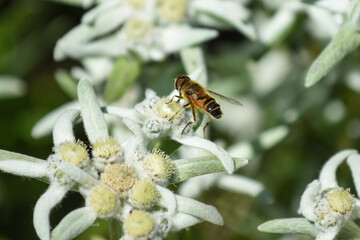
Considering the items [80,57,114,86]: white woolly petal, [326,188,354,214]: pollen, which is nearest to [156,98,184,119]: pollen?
[326,188,354,214]: pollen

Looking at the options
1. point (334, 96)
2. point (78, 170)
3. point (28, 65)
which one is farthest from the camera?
point (28, 65)

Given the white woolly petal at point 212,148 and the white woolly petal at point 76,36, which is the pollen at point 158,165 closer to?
the white woolly petal at point 212,148

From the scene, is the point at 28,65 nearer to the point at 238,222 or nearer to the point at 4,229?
the point at 4,229

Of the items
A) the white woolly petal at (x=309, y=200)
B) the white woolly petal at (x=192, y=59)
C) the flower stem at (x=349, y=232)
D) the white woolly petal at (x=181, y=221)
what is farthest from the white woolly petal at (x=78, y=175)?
the white woolly petal at (x=192, y=59)

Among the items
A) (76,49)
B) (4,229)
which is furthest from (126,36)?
A: (4,229)

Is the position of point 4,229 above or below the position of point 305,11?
below

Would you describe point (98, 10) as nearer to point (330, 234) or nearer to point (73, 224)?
point (73, 224)

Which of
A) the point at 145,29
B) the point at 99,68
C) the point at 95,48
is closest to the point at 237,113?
the point at 99,68
